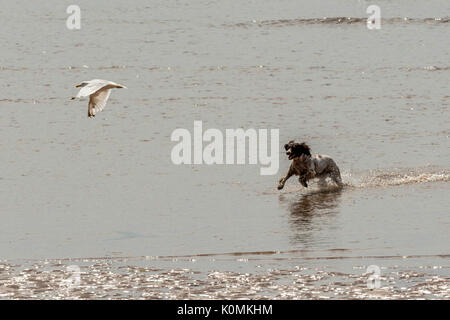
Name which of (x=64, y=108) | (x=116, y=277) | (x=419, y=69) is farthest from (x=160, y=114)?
(x=116, y=277)

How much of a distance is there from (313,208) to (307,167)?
137 centimetres

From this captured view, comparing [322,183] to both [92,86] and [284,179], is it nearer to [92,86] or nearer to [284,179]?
[284,179]

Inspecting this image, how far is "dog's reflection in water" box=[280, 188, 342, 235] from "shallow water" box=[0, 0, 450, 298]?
4 centimetres

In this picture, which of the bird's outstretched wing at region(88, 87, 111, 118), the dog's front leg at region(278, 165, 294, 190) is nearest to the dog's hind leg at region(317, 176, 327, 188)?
the dog's front leg at region(278, 165, 294, 190)

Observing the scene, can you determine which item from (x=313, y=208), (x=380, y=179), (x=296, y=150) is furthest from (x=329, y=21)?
(x=313, y=208)

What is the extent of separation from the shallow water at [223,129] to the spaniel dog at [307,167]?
0.77 ft

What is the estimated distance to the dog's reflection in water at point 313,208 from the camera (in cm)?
1239

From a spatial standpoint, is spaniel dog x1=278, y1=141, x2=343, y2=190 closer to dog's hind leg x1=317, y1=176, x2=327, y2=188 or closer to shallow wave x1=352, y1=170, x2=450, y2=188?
dog's hind leg x1=317, y1=176, x2=327, y2=188

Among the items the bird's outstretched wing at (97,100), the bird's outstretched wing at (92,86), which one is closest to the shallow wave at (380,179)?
the bird's outstretched wing at (97,100)

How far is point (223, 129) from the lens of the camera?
18703mm

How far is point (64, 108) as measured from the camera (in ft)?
66.9

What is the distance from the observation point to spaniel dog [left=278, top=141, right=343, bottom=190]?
14758mm

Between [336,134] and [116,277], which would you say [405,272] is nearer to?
[116,277]

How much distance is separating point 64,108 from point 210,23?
1328 cm
